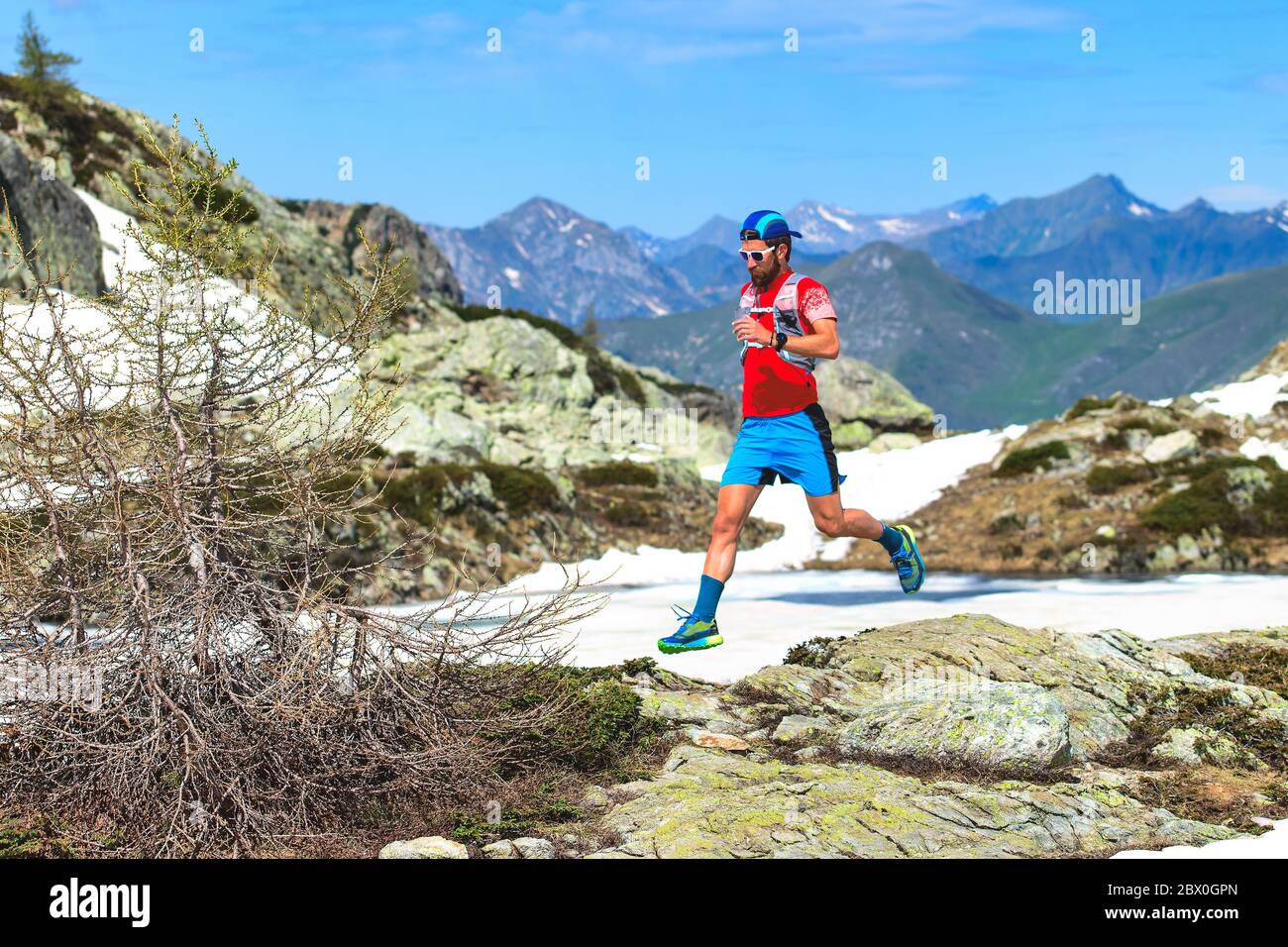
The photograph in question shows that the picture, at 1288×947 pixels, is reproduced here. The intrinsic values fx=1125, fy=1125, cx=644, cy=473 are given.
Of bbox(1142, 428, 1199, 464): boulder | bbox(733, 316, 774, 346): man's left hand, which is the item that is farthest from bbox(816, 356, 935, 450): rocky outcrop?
bbox(733, 316, 774, 346): man's left hand

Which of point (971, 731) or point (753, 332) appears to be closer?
point (971, 731)

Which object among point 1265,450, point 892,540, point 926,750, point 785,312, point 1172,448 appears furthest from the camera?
point 1265,450

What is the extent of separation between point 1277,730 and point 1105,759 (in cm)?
144

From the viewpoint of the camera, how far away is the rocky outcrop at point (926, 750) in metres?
5.94

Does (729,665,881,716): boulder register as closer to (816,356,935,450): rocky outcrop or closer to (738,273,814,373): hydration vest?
(738,273,814,373): hydration vest

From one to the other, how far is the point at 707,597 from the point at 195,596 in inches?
145

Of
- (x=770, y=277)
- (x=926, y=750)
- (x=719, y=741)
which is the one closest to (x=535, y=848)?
(x=719, y=741)

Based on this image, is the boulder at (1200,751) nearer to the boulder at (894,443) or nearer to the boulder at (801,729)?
the boulder at (801,729)

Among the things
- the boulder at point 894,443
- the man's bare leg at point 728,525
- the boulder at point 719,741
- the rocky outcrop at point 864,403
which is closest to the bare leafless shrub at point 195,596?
the boulder at point 719,741

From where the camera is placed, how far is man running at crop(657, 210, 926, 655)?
7723mm

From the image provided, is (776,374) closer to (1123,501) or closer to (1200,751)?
(1200,751)

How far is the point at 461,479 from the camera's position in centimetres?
2217

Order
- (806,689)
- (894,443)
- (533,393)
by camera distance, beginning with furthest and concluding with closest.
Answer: (894,443) → (533,393) → (806,689)

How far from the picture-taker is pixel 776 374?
8023 mm
